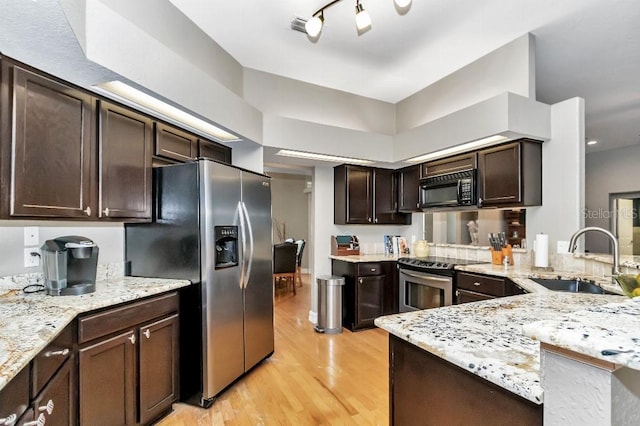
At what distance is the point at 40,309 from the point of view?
1.54 meters

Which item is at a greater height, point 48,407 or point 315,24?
point 315,24

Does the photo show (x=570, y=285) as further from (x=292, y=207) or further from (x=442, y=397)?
(x=292, y=207)

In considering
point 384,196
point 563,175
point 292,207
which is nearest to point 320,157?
point 384,196

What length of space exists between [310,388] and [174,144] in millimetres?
2195

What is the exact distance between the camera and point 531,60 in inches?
108

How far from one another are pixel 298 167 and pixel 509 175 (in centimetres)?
247

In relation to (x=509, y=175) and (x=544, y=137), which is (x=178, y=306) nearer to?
(x=509, y=175)

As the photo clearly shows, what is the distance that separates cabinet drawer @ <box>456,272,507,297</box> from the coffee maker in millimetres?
2983

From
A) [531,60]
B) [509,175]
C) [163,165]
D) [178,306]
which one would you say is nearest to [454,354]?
[178,306]

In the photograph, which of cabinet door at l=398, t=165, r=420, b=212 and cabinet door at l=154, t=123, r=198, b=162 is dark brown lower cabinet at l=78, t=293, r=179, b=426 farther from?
cabinet door at l=398, t=165, r=420, b=212

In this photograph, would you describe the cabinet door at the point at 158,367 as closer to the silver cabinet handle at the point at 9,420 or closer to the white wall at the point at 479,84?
the silver cabinet handle at the point at 9,420

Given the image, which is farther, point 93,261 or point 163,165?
point 163,165

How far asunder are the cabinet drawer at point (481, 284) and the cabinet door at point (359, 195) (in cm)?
138

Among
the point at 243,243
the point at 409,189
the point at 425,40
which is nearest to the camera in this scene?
the point at 243,243
